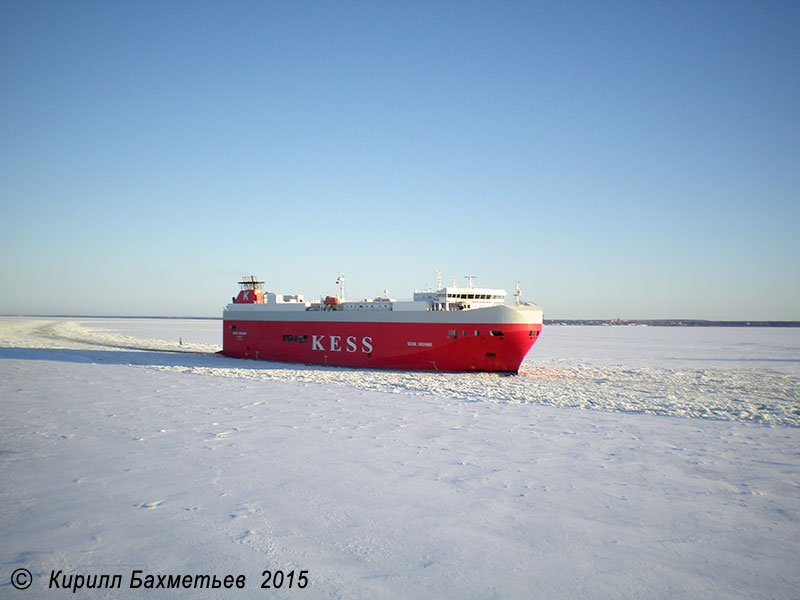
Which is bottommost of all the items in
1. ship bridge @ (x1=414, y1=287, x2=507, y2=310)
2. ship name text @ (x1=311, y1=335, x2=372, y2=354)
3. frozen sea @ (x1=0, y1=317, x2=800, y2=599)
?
frozen sea @ (x1=0, y1=317, x2=800, y2=599)

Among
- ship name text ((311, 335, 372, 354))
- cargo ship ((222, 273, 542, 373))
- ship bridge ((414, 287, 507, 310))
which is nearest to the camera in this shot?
cargo ship ((222, 273, 542, 373))

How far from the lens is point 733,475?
23.5 feet

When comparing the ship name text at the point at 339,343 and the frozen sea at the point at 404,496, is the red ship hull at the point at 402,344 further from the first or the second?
the frozen sea at the point at 404,496

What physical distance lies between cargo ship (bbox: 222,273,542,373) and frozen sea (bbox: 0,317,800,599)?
6418 mm

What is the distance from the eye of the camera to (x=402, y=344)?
2086 cm

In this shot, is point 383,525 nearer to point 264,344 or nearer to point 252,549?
point 252,549

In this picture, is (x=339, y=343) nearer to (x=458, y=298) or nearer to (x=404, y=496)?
(x=458, y=298)

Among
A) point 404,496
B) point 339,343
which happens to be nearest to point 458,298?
point 339,343

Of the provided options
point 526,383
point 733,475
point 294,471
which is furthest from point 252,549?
point 526,383

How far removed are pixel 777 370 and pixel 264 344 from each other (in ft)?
89.0

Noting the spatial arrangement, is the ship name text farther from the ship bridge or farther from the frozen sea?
the frozen sea

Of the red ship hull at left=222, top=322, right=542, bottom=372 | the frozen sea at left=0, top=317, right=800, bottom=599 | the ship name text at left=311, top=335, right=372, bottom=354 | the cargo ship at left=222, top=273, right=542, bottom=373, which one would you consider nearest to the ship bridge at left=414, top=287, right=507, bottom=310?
the cargo ship at left=222, top=273, right=542, bottom=373

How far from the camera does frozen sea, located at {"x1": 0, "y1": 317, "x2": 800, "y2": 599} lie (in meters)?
4.35

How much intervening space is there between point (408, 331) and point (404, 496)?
14.6m
